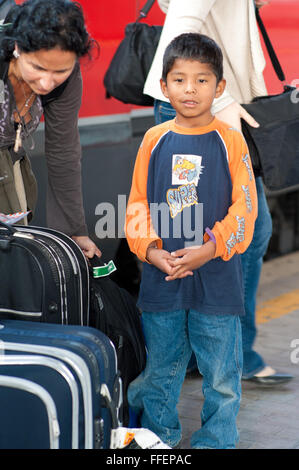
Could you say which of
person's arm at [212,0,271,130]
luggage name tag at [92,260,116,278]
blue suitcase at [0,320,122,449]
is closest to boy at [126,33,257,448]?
luggage name tag at [92,260,116,278]

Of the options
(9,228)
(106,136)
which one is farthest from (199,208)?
(106,136)

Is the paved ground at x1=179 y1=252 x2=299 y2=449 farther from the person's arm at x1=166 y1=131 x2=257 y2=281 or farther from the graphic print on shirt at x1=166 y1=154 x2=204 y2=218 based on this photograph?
the graphic print on shirt at x1=166 y1=154 x2=204 y2=218

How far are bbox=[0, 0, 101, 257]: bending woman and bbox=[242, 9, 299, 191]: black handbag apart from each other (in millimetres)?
648

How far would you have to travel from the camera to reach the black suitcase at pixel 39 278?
2.33 metres

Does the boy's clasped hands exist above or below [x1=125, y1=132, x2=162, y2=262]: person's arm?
below

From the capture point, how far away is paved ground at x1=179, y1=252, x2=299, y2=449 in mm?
2975

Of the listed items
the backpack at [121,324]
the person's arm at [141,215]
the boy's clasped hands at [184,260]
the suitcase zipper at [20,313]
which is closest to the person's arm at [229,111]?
the person's arm at [141,215]

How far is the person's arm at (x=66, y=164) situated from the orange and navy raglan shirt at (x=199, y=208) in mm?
258

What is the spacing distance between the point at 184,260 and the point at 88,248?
40 centimetres

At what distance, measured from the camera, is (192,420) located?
3123 millimetres

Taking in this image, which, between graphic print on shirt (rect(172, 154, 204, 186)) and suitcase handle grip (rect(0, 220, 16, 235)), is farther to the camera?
graphic print on shirt (rect(172, 154, 204, 186))

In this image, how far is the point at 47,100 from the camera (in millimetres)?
2682

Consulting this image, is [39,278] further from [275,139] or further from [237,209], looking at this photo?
[275,139]
